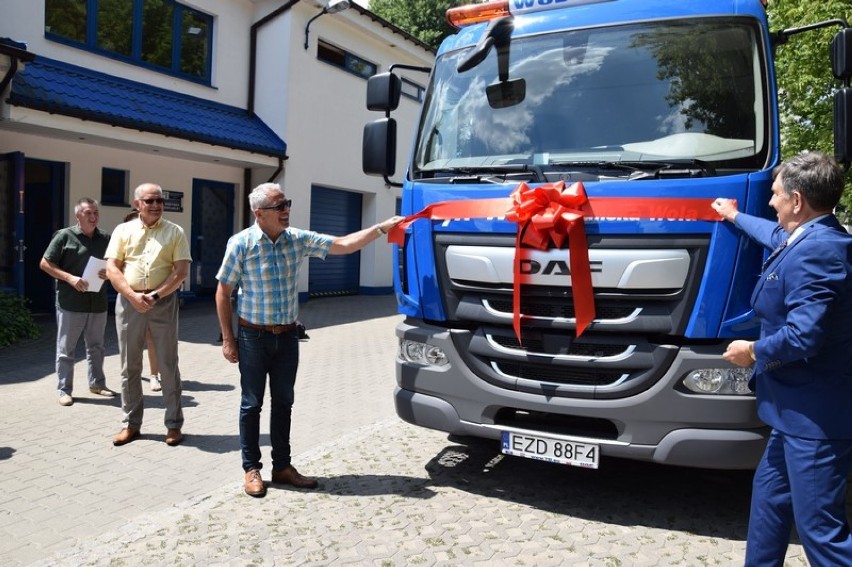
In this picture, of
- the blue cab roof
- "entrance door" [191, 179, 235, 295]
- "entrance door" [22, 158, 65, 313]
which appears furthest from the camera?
"entrance door" [191, 179, 235, 295]

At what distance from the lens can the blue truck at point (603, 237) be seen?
3717 millimetres

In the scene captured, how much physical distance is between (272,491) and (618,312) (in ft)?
8.00

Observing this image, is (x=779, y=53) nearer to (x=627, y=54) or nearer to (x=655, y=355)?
(x=627, y=54)

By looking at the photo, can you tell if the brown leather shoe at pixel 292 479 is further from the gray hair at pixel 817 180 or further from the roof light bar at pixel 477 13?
the roof light bar at pixel 477 13

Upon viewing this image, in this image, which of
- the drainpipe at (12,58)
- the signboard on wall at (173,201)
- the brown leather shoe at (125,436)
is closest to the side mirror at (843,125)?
the brown leather shoe at (125,436)

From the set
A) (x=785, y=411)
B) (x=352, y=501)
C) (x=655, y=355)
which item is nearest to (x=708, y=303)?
(x=655, y=355)

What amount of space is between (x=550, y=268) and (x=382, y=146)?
180 centimetres

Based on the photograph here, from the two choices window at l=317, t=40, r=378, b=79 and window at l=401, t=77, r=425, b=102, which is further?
window at l=401, t=77, r=425, b=102

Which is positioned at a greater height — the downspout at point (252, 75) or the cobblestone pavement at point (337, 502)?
the downspout at point (252, 75)

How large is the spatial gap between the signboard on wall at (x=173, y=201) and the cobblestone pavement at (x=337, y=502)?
22.8ft

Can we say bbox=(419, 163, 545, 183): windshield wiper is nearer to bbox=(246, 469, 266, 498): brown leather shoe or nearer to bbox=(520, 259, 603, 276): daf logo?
bbox=(520, 259, 603, 276): daf logo

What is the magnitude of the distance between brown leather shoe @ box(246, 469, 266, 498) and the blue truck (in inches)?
38.7

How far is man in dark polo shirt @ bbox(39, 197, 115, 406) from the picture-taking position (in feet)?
21.2

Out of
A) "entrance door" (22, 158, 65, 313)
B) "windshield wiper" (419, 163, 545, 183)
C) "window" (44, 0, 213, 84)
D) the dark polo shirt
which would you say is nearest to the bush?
"entrance door" (22, 158, 65, 313)
